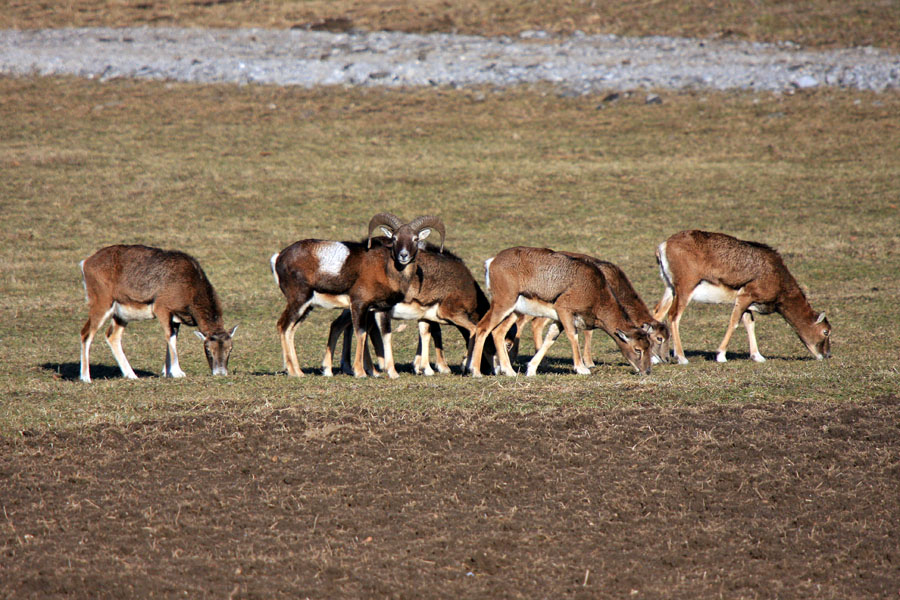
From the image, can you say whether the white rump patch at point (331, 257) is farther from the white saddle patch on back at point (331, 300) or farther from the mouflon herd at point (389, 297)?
the white saddle patch on back at point (331, 300)

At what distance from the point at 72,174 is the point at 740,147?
2186 centimetres

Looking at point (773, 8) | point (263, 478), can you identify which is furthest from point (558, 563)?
point (773, 8)

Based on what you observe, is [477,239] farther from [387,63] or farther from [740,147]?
[387,63]

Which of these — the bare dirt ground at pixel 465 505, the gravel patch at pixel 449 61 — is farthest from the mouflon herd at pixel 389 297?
the gravel patch at pixel 449 61

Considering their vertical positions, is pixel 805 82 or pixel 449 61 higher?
pixel 449 61

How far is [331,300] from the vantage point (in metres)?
14.5

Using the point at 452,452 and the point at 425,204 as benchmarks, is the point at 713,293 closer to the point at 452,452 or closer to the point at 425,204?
the point at 452,452

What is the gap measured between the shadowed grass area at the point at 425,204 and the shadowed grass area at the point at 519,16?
751 cm

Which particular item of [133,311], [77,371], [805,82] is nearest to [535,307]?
[133,311]

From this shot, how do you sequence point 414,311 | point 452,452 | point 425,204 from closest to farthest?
point 452,452 < point 414,311 < point 425,204

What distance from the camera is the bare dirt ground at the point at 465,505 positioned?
8.18 m

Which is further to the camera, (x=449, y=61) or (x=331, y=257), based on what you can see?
(x=449, y=61)

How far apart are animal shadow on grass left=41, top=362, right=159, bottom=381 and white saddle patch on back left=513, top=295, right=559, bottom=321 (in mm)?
5822

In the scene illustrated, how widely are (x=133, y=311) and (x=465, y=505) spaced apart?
285 inches
